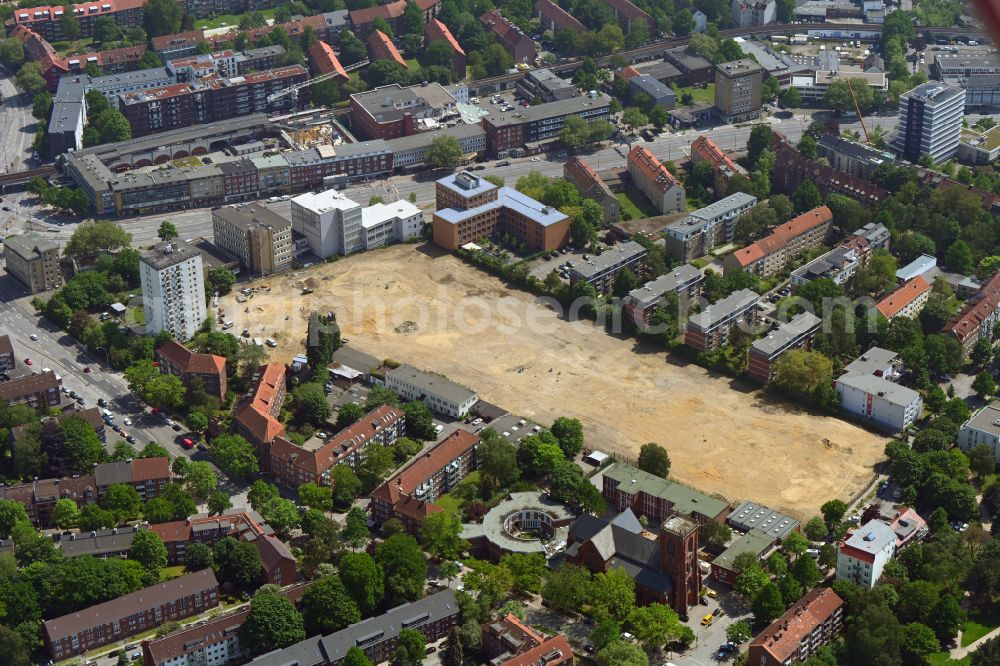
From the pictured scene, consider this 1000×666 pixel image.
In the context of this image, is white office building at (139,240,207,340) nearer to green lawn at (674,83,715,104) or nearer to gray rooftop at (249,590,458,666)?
gray rooftop at (249,590,458,666)

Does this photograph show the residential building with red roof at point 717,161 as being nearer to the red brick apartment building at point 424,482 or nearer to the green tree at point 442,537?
the red brick apartment building at point 424,482

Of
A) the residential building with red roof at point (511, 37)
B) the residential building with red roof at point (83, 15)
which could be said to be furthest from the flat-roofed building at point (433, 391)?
the residential building with red roof at point (83, 15)

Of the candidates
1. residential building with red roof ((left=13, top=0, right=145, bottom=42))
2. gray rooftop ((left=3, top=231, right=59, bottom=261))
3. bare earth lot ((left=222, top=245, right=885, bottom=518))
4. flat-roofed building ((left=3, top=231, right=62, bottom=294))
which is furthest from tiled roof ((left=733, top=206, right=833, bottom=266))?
residential building with red roof ((left=13, top=0, right=145, bottom=42))

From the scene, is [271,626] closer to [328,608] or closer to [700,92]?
[328,608]

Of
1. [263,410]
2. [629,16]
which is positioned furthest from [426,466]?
[629,16]

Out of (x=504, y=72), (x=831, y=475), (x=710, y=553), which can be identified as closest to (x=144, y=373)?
(x=710, y=553)

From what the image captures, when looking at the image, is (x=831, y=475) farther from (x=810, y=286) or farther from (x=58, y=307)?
(x=58, y=307)
